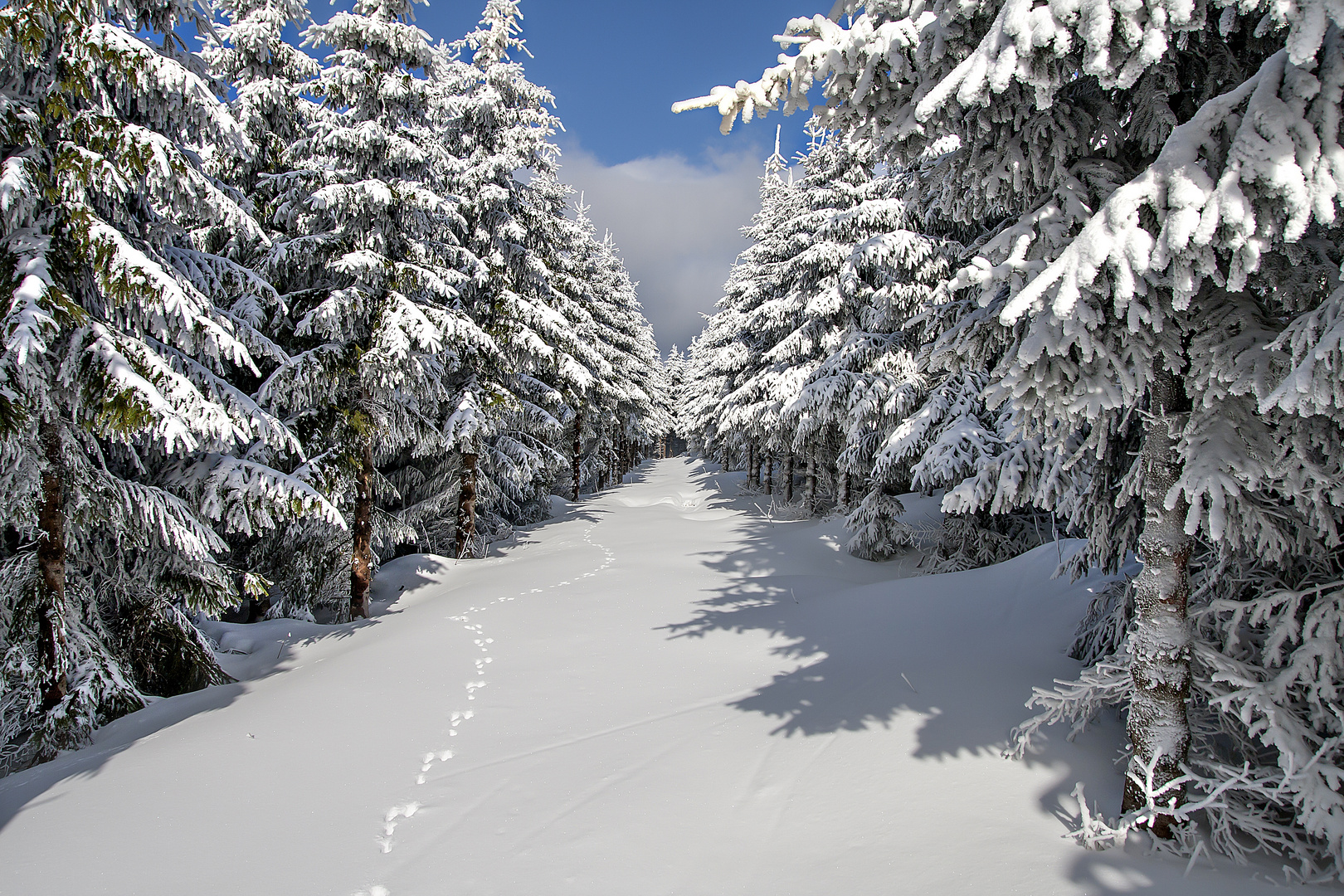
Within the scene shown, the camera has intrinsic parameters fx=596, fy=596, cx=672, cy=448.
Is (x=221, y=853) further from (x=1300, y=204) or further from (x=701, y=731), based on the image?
(x=1300, y=204)

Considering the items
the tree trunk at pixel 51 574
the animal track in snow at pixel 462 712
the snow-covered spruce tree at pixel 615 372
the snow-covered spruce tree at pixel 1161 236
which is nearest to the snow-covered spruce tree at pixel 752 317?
the snow-covered spruce tree at pixel 615 372

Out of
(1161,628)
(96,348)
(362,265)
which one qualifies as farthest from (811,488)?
(96,348)

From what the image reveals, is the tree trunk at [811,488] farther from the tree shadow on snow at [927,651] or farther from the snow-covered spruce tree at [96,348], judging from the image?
the snow-covered spruce tree at [96,348]

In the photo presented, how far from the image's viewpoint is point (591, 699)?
6.31m

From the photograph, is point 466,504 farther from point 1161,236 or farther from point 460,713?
point 1161,236

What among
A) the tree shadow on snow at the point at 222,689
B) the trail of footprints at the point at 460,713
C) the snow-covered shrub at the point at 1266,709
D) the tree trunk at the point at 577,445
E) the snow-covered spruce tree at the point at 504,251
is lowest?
the tree shadow on snow at the point at 222,689

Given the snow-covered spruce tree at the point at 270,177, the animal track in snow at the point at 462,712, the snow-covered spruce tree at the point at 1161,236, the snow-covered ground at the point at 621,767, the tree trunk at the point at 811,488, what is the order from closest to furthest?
the snow-covered spruce tree at the point at 1161,236
the snow-covered ground at the point at 621,767
the animal track in snow at the point at 462,712
the snow-covered spruce tree at the point at 270,177
the tree trunk at the point at 811,488

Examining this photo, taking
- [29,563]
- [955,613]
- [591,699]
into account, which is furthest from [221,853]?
[955,613]

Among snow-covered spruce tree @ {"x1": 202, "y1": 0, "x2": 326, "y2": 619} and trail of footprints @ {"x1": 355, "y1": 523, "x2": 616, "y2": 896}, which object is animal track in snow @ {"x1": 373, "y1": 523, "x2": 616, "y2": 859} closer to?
trail of footprints @ {"x1": 355, "y1": 523, "x2": 616, "y2": 896}

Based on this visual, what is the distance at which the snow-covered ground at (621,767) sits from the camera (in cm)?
362

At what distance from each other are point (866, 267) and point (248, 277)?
11404 millimetres

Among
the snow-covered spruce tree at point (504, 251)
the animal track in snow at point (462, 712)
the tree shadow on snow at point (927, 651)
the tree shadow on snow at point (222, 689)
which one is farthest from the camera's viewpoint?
the snow-covered spruce tree at point (504, 251)

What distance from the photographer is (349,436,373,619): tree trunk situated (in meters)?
10.2

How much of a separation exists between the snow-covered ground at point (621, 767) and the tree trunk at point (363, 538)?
1.27 meters
